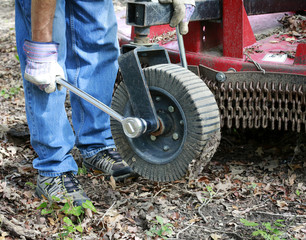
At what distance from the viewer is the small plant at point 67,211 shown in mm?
2330

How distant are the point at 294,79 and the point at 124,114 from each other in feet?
3.41

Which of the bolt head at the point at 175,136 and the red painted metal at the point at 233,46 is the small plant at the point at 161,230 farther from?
the red painted metal at the point at 233,46

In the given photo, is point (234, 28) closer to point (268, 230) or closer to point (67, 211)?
point (268, 230)

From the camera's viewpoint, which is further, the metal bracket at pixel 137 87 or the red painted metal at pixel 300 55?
the red painted metal at pixel 300 55

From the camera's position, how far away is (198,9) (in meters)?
2.80

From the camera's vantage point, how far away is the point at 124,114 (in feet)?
8.02

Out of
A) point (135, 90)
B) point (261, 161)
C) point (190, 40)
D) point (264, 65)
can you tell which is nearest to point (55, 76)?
point (135, 90)

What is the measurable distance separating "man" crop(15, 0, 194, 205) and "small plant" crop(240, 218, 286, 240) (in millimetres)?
922

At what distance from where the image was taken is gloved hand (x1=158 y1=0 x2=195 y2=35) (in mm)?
2400

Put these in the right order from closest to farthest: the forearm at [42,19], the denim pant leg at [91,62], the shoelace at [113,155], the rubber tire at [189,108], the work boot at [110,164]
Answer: the rubber tire at [189,108] < the forearm at [42,19] < the denim pant leg at [91,62] < the work boot at [110,164] < the shoelace at [113,155]

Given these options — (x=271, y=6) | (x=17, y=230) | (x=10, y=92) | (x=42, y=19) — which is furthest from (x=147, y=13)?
(x=10, y=92)

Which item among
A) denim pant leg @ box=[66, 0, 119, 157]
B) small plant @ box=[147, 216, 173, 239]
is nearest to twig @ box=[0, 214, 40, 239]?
small plant @ box=[147, 216, 173, 239]

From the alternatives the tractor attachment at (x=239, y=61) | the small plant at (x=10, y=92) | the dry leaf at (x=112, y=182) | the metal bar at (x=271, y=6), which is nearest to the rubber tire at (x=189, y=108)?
the tractor attachment at (x=239, y=61)

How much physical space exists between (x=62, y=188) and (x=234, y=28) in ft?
4.88
